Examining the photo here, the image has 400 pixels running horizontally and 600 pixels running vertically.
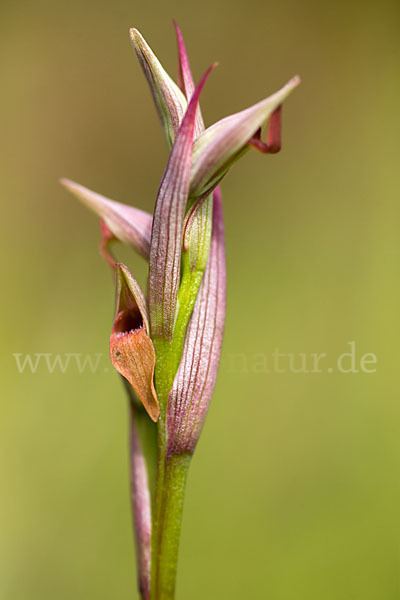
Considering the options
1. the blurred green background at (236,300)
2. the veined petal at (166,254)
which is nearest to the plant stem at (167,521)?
the veined petal at (166,254)

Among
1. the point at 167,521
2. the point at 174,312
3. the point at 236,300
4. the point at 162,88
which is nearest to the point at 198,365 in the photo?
the point at 174,312

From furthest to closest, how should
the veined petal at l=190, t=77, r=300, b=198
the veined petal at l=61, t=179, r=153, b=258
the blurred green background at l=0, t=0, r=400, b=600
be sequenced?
the blurred green background at l=0, t=0, r=400, b=600 → the veined petal at l=61, t=179, r=153, b=258 → the veined petal at l=190, t=77, r=300, b=198

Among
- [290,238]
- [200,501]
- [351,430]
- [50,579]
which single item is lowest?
[50,579]

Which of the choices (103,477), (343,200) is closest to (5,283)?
(103,477)

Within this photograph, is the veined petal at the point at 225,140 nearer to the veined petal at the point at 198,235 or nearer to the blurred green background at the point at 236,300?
the veined petal at the point at 198,235

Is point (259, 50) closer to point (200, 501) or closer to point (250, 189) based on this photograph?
point (250, 189)

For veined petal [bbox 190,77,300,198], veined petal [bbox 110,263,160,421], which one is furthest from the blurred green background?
veined petal [bbox 190,77,300,198]

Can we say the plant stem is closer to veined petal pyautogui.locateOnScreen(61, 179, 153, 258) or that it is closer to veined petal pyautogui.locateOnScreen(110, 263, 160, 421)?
veined petal pyautogui.locateOnScreen(110, 263, 160, 421)

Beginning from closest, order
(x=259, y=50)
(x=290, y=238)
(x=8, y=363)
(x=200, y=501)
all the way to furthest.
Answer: (x=200, y=501) → (x=8, y=363) → (x=290, y=238) → (x=259, y=50)
